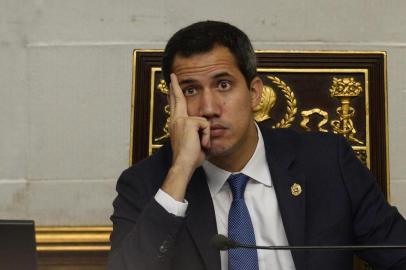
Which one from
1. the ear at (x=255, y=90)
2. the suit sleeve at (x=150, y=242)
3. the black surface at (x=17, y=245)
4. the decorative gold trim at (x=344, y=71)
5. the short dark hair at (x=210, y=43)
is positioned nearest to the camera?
the black surface at (x=17, y=245)

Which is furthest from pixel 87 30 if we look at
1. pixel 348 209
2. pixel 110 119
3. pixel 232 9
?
pixel 348 209

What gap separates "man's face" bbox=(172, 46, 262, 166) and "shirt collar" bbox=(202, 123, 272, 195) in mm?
61

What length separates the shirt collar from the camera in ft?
5.97

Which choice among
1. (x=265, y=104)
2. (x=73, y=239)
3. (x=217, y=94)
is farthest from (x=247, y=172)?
(x=73, y=239)

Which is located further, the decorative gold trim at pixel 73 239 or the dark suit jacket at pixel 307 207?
the decorative gold trim at pixel 73 239

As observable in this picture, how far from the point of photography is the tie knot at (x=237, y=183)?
1.79 meters

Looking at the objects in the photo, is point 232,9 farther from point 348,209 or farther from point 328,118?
point 348,209

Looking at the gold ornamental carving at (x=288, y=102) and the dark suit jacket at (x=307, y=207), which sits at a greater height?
the gold ornamental carving at (x=288, y=102)

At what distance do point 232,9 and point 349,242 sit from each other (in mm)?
985

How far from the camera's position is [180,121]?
1.71m

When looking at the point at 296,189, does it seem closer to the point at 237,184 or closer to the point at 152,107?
the point at 237,184

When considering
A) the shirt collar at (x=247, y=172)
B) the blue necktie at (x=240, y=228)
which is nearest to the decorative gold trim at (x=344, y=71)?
the shirt collar at (x=247, y=172)

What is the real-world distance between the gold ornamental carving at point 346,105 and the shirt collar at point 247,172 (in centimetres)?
51

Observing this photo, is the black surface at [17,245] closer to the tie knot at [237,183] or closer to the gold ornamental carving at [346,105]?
the tie knot at [237,183]
